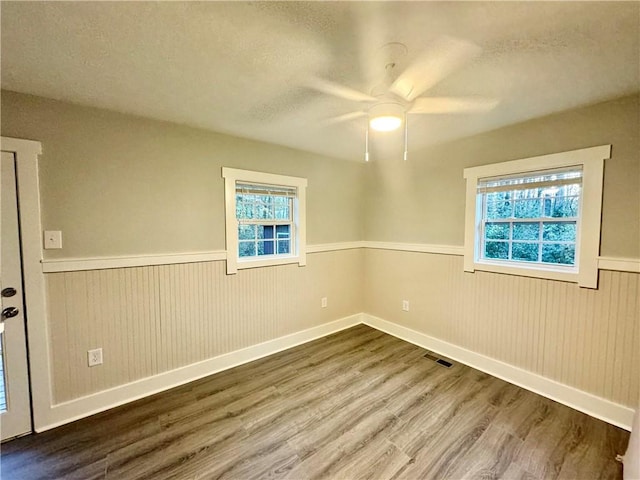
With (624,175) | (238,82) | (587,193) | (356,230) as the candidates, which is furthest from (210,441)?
(624,175)

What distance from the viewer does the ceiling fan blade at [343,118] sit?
7.09 feet

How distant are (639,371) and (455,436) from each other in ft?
4.39

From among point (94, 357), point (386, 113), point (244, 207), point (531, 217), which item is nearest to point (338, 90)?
point (386, 113)

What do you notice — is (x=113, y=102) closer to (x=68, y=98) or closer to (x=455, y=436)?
(x=68, y=98)

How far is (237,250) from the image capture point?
2.73 meters

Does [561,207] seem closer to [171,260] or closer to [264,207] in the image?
[264,207]

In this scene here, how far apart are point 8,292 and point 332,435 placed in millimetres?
2325

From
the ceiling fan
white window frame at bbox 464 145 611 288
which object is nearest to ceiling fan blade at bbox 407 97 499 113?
the ceiling fan

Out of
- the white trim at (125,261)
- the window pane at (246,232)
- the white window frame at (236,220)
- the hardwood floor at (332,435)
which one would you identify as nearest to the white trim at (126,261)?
the white trim at (125,261)

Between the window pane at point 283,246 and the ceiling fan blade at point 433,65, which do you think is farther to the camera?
the window pane at point 283,246

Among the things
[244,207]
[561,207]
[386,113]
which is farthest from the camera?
[244,207]

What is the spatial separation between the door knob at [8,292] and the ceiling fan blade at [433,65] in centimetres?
277

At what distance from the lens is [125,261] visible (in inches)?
84.5

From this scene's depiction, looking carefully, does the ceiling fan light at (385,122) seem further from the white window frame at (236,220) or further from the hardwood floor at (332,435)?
Result: the hardwood floor at (332,435)
